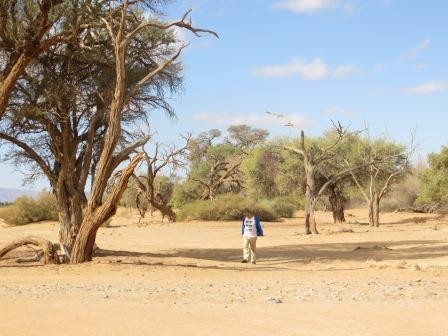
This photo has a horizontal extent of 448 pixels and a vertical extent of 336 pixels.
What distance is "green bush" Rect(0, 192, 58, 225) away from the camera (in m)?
42.6

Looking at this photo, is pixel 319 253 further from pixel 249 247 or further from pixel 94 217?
pixel 94 217

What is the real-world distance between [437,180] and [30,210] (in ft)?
93.6

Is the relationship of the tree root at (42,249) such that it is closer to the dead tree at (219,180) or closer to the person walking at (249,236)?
the person walking at (249,236)

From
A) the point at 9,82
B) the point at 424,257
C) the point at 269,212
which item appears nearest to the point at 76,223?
the point at 9,82

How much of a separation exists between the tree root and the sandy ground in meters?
0.40

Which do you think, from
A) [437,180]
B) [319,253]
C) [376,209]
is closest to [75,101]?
[319,253]

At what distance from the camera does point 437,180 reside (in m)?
43.6

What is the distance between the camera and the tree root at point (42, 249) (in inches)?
Answer: 640

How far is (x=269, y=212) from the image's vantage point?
43.8 metres

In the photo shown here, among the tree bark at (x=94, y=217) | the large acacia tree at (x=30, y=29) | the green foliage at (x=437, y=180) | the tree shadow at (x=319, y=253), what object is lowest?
the tree shadow at (x=319, y=253)

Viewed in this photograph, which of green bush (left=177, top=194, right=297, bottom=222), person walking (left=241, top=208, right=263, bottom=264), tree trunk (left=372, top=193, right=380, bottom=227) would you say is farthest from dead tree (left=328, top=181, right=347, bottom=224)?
person walking (left=241, top=208, right=263, bottom=264)

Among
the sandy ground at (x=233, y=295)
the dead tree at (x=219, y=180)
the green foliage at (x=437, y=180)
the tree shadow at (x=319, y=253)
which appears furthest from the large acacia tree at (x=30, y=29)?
the green foliage at (x=437, y=180)

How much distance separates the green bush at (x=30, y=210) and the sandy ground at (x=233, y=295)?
24.3 m

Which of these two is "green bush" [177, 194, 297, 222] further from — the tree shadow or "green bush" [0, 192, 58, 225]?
the tree shadow
